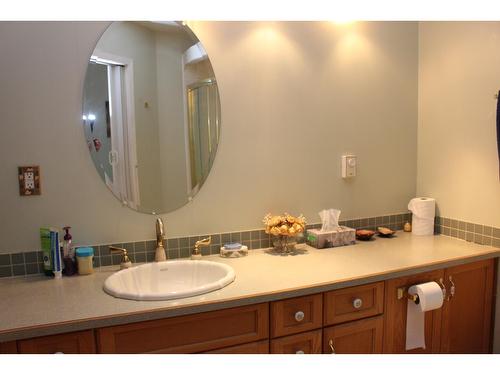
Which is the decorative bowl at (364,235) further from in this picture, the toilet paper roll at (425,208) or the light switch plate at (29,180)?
the light switch plate at (29,180)

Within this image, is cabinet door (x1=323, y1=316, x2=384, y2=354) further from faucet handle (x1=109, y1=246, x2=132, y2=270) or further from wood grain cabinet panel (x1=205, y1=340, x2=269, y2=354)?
faucet handle (x1=109, y1=246, x2=132, y2=270)

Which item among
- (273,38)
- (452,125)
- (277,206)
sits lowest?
(277,206)

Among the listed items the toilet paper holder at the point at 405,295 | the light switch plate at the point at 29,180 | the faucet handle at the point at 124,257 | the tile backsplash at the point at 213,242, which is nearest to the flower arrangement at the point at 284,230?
the tile backsplash at the point at 213,242

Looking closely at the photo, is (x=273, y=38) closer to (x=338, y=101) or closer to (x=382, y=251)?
(x=338, y=101)

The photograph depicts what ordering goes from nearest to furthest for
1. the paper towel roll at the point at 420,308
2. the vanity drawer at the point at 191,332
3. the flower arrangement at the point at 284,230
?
the vanity drawer at the point at 191,332
the paper towel roll at the point at 420,308
the flower arrangement at the point at 284,230

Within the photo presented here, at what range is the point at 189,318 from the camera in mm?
1416

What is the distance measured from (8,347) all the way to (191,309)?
58 cm

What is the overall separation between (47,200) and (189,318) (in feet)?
2.80

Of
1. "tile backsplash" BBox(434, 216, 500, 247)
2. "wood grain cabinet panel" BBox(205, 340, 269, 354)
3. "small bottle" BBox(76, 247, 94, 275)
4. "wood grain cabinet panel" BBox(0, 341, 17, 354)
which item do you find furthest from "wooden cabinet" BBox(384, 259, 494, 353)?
"wood grain cabinet panel" BBox(0, 341, 17, 354)

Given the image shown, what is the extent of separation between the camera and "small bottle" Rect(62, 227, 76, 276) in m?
1.71

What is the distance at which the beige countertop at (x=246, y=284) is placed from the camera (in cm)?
131

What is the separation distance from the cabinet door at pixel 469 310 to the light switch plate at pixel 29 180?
192 cm

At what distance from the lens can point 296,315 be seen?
1569 millimetres

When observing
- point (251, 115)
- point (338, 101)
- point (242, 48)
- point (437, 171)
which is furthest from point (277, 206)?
point (437, 171)
